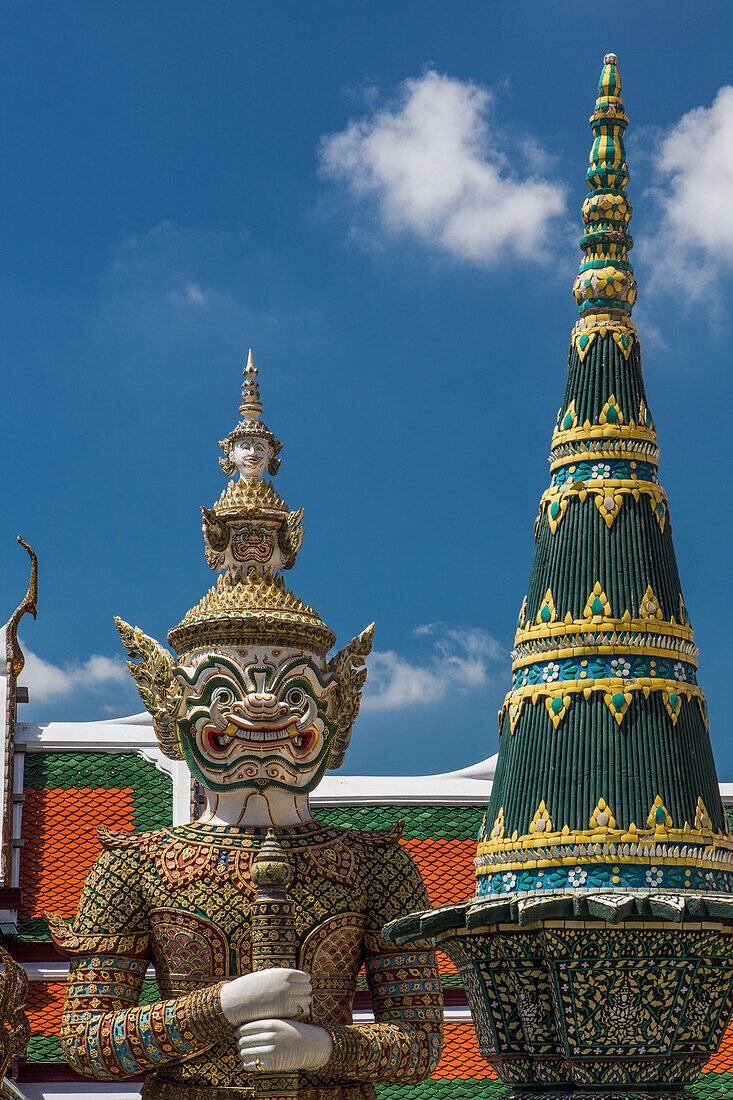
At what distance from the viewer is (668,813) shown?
7270 millimetres

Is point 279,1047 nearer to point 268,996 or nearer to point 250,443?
point 268,996

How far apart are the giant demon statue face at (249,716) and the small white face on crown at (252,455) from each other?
108cm

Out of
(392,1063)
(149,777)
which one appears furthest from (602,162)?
(149,777)

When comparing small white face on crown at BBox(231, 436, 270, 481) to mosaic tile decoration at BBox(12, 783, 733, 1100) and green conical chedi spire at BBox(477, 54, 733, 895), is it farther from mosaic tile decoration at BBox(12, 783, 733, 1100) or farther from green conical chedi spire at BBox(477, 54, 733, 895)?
mosaic tile decoration at BBox(12, 783, 733, 1100)

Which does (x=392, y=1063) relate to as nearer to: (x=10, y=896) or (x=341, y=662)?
(x=341, y=662)

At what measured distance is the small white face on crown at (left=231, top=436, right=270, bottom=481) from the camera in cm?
888

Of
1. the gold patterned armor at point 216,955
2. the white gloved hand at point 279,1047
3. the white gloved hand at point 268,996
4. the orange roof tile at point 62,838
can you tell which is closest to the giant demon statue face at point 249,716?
the gold patterned armor at point 216,955

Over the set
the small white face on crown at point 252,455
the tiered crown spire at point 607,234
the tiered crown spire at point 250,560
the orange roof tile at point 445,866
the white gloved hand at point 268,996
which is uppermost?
the tiered crown spire at point 607,234

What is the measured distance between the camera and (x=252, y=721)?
8.15m

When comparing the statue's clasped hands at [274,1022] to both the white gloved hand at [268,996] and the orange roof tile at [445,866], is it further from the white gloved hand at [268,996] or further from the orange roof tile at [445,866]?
the orange roof tile at [445,866]

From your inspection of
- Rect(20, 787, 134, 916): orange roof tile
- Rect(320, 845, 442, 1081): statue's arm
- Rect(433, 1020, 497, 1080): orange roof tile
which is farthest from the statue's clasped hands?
Rect(20, 787, 134, 916): orange roof tile

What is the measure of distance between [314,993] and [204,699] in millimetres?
1500

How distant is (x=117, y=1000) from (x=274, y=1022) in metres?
0.99

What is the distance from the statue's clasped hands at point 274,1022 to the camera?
283 inches
